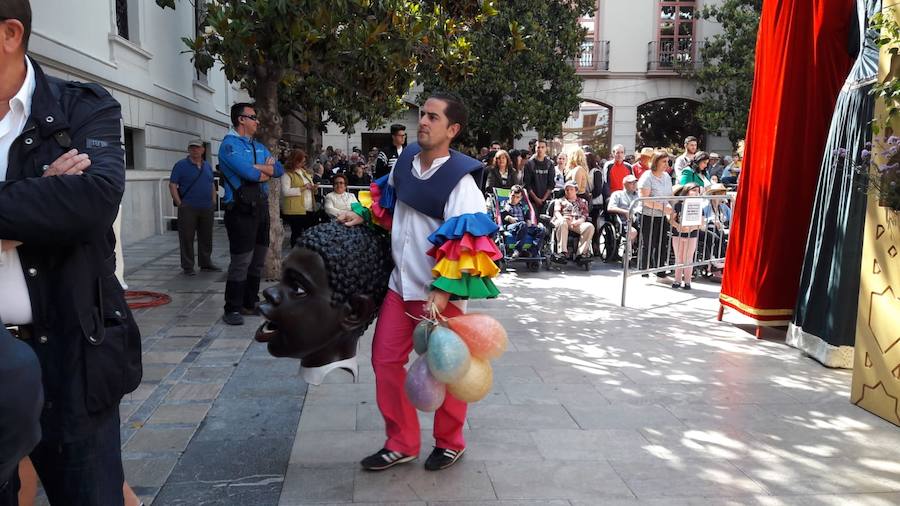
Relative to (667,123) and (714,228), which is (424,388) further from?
(667,123)

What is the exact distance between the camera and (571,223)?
10547mm

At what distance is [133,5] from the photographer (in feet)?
39.7

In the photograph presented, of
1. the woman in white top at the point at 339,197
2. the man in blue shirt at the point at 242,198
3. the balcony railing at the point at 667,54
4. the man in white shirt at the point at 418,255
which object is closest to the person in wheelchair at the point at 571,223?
the woman in white top at the point at 339,197

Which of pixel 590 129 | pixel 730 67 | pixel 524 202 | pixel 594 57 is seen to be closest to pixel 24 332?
pixel 524 202

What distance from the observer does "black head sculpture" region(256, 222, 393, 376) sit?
112 inches

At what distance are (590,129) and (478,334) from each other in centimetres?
2866

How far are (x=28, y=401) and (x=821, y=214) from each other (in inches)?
221

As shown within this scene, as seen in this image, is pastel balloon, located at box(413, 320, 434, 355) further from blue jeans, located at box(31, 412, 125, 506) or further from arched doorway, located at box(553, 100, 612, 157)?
arched doorway, located at box(553, 100, 612, 157)

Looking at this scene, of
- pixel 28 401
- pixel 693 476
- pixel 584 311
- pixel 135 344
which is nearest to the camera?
pixel 28 401

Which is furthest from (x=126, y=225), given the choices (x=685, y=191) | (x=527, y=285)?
(x=685, y=191)

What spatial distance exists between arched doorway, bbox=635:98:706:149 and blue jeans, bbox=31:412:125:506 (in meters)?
29.1

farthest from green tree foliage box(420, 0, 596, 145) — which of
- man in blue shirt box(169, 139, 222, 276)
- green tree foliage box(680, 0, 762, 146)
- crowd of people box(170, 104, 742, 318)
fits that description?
man in blue shirt box(169, 139, 222, 276)

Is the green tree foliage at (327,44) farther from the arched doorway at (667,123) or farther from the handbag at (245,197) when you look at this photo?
the arched doorway at (667,123)

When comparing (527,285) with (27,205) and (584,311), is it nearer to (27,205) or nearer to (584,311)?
(584,311)
